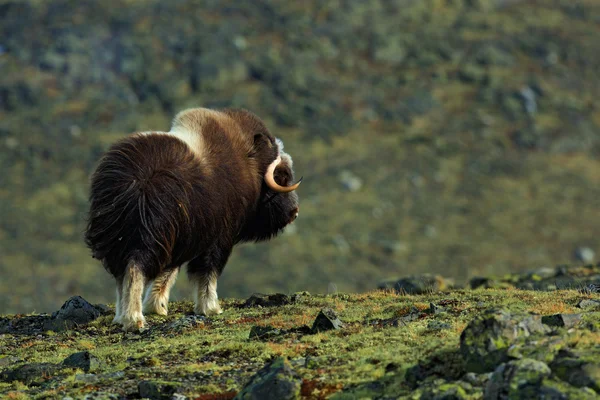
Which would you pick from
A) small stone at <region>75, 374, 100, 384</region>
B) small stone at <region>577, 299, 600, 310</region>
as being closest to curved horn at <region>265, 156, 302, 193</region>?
small stone at <region>577, 299, 600, 310</region>

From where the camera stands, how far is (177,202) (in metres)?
13.1

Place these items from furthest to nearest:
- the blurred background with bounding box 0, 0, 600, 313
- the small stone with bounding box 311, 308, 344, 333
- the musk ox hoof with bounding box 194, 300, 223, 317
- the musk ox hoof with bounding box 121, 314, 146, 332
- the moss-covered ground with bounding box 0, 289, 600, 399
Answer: the blurred background with bounding box 0, 0, 600, 313
the musk ox hoof with bounding box 194, 300, 223, 317
the musk ox hoof with bounding box 121, 314, 146, 332
the small stone with bounding box 311, 308, 344, 333
the moss-covered ground with bounding box 0, 289, 600, 399

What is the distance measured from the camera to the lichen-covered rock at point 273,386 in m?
8.63

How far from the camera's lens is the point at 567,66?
75625 millimetres

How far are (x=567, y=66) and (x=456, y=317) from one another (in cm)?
6704

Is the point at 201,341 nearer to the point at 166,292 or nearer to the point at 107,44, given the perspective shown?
the point at 166,292

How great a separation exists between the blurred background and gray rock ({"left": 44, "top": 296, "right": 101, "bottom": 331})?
30534 mm

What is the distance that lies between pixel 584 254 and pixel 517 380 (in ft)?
159

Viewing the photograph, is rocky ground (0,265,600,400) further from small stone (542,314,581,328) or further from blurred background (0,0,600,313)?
blurred background (0,0,600,313)

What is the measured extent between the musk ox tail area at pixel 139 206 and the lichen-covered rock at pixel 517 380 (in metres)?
6.07

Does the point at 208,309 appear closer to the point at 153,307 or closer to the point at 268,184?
the point at 153,307

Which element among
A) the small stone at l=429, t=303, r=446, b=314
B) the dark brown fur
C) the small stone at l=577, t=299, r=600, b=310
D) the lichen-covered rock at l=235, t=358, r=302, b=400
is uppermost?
the dark brown fur

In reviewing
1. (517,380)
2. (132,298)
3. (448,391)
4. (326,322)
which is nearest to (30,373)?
(132,298)

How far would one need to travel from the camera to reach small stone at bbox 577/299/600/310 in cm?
1219
